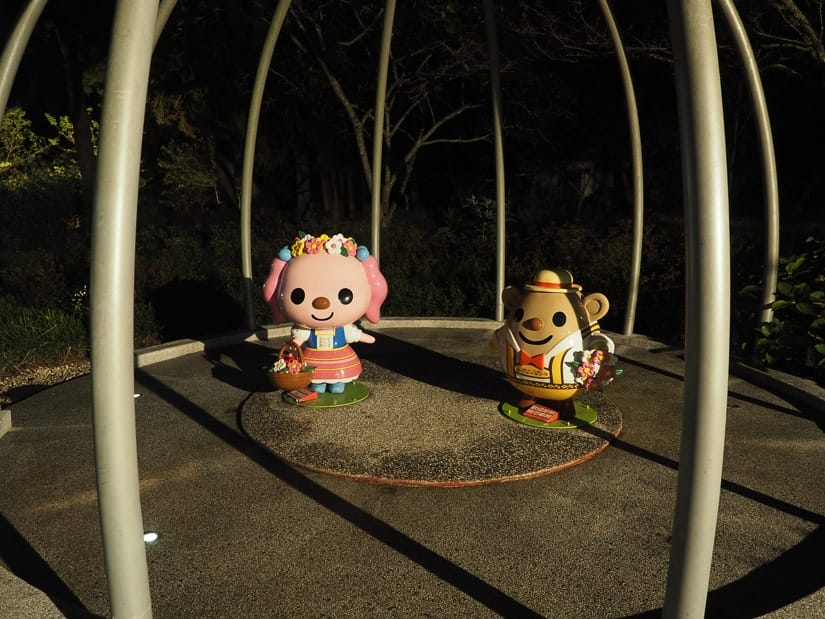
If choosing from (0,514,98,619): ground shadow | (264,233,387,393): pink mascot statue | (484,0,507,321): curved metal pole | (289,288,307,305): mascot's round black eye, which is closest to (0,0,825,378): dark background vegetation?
(484,0,507,321): curved metal pole

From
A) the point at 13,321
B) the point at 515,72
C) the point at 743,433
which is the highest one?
the point at 515,72

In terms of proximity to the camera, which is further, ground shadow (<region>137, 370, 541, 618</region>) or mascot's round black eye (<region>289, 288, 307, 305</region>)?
mascot's round black eye (<region>289, 288, 307, 305</region>)

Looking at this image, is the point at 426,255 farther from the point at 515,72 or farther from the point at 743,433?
the point at 743,433

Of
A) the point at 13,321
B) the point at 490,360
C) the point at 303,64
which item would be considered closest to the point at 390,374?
the point at 490,360

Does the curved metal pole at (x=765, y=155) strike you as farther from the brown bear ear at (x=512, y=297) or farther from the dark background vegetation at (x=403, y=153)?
the brown bear ear at (x=512, y=297)

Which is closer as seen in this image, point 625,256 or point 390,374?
point 390,374

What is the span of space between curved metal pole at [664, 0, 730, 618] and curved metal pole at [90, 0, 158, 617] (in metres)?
2.24

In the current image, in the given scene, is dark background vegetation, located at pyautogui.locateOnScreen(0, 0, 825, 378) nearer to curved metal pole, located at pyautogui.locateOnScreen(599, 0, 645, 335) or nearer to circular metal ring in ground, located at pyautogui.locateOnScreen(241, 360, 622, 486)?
curved metal pole, located at pyautogui.locateOnScreen(599, 0, 645, 335)

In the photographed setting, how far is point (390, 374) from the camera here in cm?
759

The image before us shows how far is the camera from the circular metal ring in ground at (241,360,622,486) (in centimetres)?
503

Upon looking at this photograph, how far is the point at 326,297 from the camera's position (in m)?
6.20

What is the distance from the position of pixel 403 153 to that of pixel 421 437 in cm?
1774

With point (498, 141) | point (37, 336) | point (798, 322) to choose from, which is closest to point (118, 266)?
point (37, 336)

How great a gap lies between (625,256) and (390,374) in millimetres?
6025
